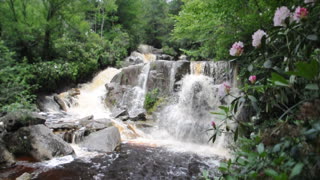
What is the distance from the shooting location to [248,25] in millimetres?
5312

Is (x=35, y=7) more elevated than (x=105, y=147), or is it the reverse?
(x=35, y=7)

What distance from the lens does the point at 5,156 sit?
5066mm

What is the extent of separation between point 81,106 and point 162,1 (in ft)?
57.0

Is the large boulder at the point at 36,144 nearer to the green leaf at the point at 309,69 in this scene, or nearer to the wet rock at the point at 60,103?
the wet rock at the point at 60,103

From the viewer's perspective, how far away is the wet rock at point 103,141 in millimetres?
6406

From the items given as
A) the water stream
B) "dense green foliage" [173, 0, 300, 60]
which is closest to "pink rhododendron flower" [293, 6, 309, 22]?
the water stream

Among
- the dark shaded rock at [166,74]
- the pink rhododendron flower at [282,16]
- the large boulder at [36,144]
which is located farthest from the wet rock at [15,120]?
the dark shaded rock at [166,74]

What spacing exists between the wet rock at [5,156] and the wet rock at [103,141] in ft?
6.29

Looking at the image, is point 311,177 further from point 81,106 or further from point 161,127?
point 81,106

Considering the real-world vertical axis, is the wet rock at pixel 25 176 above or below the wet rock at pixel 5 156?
below

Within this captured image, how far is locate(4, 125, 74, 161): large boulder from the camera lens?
17.9 ft

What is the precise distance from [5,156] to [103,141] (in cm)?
249

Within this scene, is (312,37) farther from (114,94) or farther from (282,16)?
(114,94)

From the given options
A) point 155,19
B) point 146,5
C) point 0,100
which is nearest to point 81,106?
point 0,100
